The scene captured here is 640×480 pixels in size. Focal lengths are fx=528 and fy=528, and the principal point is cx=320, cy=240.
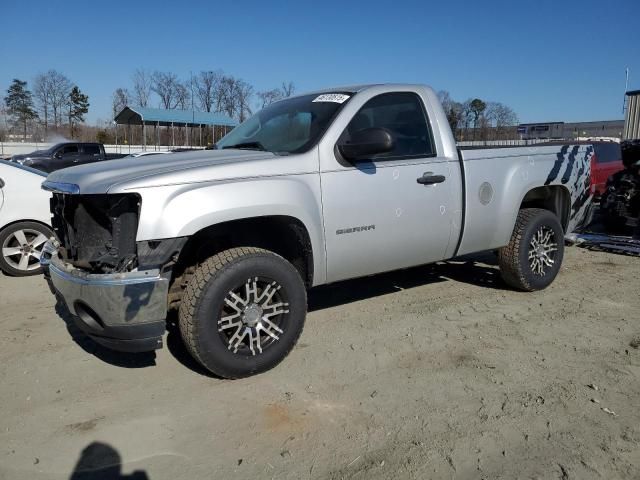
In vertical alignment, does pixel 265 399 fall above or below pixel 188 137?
below

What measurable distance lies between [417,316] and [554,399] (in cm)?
166

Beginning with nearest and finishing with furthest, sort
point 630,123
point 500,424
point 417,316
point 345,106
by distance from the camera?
1. point 500,424
2. point 345,106
3. point 417,316
4. point 630,123

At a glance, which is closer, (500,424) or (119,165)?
(500,424)

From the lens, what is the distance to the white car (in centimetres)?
624

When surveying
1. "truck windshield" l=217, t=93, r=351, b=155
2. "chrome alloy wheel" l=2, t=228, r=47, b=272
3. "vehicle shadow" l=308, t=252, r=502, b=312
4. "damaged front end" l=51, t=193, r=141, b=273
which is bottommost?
"vehicle shadow" l=308, t=252, r=502, b=312

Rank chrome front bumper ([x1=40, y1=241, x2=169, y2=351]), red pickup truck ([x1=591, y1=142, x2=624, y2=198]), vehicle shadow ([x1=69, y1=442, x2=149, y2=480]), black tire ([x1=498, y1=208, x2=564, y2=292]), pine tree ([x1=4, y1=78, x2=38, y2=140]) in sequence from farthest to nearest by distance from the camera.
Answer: pine tree ([x1=4, y1=78, x2=38, y2=140]), red pickup truck ([x1=591, y1=142, x2=624, y2=198]), black tire ([x1=498, y1=208, x2=564, y2=292]), chrome front bumper ([x1=40, y1=241, x2=169, y2=351]), vehicle shadow ([x1=69, y1=442, x2=149, y2=480])

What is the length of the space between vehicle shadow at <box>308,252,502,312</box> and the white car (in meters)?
3.47

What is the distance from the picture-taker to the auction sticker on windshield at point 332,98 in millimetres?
4203

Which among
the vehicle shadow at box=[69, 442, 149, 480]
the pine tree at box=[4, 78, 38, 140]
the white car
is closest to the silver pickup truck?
the vehicle shadow at box=[69, 442, 149, 480]

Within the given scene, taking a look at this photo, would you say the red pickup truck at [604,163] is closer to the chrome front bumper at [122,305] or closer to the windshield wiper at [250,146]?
the windshield wiper at [250,146]

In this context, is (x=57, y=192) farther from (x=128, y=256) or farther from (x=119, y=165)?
(x=128, y=256)

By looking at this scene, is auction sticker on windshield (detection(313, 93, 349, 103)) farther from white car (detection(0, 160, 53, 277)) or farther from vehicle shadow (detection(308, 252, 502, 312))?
white car (detection(0, 160, 53, 277))

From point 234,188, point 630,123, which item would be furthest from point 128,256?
point 630,123

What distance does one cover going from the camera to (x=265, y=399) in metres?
3.32
